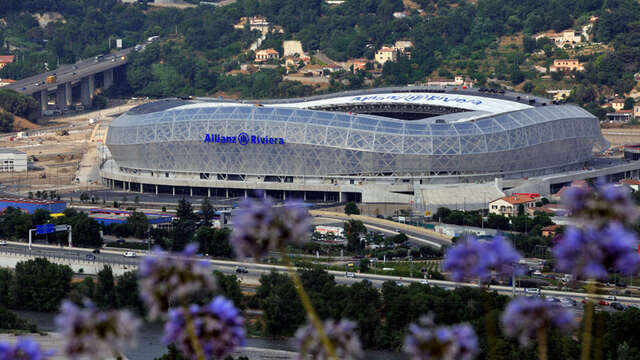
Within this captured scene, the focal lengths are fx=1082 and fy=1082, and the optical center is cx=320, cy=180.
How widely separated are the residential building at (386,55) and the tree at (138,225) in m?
69.9

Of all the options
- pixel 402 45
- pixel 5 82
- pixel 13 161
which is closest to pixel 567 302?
pixel 13 161

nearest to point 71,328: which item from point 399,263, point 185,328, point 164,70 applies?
point 185,328

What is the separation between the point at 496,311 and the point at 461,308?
2649 millimetres

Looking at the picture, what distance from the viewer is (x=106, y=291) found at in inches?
1800

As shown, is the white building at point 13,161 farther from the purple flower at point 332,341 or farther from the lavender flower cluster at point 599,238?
the lavender flower cluster at point 599,238

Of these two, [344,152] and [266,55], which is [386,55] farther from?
[344,152]

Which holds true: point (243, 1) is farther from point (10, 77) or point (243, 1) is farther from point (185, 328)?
point (185, 328)

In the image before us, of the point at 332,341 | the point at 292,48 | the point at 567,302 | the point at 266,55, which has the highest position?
the point at 292,48

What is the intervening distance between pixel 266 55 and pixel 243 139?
63.8 metres

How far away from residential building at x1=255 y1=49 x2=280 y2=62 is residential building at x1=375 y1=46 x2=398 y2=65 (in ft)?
42.1

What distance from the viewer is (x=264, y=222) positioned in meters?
6.59

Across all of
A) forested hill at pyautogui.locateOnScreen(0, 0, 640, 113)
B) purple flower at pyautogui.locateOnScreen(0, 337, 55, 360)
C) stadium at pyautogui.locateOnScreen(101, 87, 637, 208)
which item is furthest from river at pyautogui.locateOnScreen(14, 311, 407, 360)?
forested hill at pyautogui.locateOnScreen(0, 0, 640, 113)

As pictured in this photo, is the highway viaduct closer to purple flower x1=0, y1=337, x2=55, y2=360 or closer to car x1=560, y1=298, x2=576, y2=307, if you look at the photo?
car x1=560, y1=298, x2=576, y2=307

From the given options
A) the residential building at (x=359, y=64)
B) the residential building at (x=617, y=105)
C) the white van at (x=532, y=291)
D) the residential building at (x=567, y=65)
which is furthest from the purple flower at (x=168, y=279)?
the residential building at (x=359, y=64)
